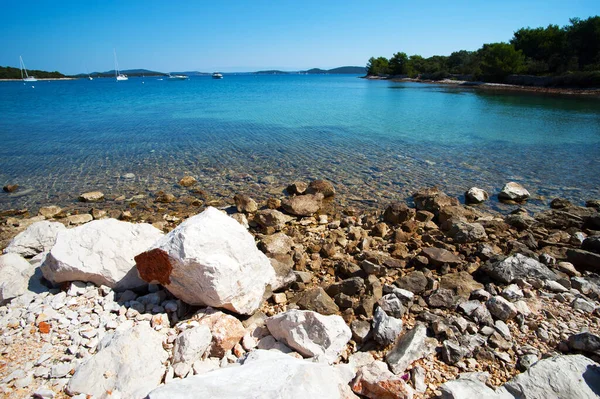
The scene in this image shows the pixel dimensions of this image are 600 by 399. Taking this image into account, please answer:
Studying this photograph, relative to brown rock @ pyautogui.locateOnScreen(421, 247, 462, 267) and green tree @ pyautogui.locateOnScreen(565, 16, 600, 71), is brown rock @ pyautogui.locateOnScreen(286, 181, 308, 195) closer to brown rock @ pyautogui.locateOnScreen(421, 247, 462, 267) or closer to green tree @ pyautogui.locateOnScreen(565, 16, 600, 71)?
brown rock @ pyautogui.locateOnScreen(421, 247, 462, 267)

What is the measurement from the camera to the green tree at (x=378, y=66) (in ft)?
592

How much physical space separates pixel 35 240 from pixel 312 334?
7.08 meters

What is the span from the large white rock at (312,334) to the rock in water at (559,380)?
2.04 m

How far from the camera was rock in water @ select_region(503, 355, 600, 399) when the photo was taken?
3.58 m

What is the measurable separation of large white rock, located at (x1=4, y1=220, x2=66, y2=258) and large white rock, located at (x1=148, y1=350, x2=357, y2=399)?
6330mm

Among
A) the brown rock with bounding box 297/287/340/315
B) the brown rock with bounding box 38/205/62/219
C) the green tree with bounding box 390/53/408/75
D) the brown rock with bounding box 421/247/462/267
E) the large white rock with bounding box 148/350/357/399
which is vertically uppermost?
the green tree with bounding box 390/53/408/75

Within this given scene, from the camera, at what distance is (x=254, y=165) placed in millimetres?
16062

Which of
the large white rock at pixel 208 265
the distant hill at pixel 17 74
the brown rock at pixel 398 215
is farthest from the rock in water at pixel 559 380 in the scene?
the distant hill at pixel 17 74

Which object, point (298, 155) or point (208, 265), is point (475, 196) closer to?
point (298, 155)

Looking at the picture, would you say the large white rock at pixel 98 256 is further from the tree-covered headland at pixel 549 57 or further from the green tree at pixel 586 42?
the green tree at pixel 586 42

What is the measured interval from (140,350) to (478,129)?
28778mm

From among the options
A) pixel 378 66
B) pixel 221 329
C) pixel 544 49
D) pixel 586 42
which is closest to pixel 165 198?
pixel 221 329

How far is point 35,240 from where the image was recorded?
7555 mm

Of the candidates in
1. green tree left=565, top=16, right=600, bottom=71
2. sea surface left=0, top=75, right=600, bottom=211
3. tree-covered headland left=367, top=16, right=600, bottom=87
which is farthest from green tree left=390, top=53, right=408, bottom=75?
sea surface left=0, top=75, right=600, bottom=211
